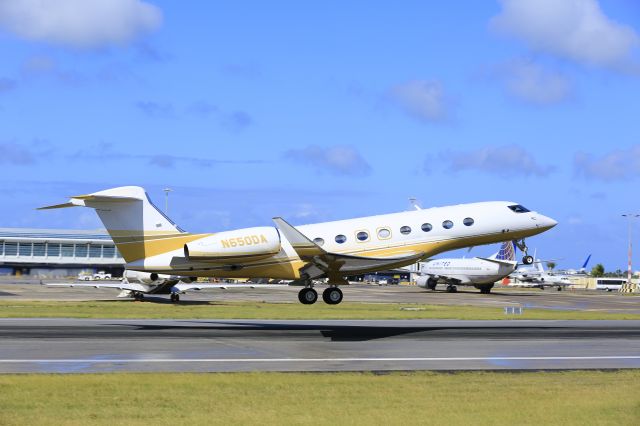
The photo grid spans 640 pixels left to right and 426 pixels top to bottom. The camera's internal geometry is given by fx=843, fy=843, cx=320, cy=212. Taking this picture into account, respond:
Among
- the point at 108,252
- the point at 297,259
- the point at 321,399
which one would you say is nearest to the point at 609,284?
the point at 108,252

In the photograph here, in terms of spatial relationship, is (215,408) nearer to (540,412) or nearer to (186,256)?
(540,412)

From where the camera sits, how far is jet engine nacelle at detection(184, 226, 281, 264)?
1505 inches

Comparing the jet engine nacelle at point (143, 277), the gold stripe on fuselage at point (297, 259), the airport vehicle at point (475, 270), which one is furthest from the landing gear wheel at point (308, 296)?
the airport vehicle at point (475, 270)

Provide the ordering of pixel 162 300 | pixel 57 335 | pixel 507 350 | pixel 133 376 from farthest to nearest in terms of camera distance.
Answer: pixel 162 300
pixel 57 335
pixel 507 350
pixel 133 376

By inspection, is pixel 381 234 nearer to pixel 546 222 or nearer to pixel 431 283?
pixel 546 222

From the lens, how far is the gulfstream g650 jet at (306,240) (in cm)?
3809

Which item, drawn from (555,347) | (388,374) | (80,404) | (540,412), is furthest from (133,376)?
(555,347)

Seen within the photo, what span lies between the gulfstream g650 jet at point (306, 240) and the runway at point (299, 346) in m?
2.65

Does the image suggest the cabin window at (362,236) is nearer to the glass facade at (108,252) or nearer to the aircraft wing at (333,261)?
the aircraft wing at (333,261)

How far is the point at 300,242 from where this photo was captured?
38844 millimetres

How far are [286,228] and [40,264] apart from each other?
15890 centimetres

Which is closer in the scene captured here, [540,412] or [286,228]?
[540,412]

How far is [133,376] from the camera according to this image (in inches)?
821

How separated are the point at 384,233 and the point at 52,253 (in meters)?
156
